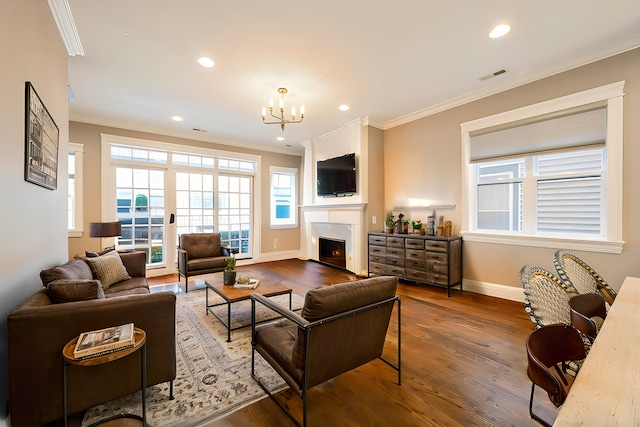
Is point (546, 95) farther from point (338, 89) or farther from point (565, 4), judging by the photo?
point (338, 89)

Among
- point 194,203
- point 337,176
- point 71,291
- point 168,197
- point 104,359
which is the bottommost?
point 104,359

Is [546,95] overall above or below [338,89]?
below

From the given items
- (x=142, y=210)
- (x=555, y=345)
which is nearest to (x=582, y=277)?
(x=555, y=345)

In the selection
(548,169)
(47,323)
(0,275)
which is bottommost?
(47,323)

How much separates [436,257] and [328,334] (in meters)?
2.91

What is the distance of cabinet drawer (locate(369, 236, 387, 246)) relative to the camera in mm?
4566

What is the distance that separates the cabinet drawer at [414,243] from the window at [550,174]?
678 mm

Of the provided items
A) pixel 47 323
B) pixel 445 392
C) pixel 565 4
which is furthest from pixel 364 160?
pixel 47 323

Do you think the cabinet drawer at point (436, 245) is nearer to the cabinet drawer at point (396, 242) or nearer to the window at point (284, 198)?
the cabinet drawer at point (396, 242)

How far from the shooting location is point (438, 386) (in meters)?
1.93

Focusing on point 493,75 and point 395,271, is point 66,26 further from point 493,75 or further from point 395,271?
point 395,271

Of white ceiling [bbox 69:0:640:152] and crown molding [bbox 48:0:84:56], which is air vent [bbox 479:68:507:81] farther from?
crown molding [bbox 48:0:84:56]

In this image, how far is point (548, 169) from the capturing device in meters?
3.41

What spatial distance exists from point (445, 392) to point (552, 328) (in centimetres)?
105
